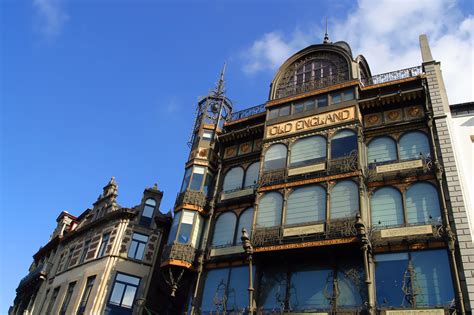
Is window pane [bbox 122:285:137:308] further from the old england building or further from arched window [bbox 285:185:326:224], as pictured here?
arched window [bbox 285:185:326:224]

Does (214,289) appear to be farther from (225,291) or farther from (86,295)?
(86,295)

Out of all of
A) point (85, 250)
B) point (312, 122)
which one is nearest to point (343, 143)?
point (312, 122)

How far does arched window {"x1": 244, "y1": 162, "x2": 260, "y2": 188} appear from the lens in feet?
90.1

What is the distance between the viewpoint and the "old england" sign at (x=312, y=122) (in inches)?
987

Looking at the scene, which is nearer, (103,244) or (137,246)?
(137,246)

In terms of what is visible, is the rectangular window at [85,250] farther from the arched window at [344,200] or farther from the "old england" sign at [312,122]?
the arched window at [344,200]

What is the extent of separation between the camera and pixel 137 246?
100ft

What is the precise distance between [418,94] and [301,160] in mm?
7237

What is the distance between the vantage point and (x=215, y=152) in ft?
99.2

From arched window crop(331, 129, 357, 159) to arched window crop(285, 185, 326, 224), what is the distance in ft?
7.45

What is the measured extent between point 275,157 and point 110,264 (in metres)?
13.1

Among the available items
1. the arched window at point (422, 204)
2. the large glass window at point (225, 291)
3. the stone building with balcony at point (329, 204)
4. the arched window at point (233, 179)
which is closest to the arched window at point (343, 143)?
the stone building with balcony at point (329, 204)

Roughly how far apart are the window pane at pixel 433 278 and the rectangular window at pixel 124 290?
17683 mm

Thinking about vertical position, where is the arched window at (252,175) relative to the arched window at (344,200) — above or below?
above
